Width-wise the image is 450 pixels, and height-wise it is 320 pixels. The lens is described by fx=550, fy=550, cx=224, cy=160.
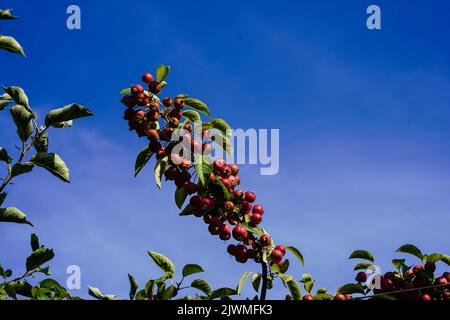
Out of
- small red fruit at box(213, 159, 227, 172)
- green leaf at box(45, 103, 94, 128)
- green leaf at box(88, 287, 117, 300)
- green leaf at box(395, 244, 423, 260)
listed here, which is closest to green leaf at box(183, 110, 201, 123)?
small red fruit at box(213, 159, 227, 172)

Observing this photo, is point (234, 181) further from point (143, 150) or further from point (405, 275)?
point (405, 275)

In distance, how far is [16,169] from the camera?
3768mm

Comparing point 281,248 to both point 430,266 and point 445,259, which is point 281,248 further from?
point 445,259

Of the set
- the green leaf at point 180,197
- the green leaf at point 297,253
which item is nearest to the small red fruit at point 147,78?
the green leaf at point 180,197

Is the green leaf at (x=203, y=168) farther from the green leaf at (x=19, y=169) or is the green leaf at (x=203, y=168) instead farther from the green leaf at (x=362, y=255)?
the green leaf at (x=362, y=255)

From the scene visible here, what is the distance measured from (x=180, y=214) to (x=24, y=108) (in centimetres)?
149

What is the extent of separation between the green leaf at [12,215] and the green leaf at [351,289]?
102 inches

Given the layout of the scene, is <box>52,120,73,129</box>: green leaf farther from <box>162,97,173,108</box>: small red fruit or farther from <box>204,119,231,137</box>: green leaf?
<box>204,119,231,137</box>: green leaf

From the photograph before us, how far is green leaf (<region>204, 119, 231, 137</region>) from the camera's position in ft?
14.8

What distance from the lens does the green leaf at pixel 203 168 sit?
12.9 ft

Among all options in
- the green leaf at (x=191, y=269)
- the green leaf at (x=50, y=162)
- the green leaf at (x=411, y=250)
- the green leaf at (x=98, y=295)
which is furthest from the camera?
the green leaf at (x=411, y=250)

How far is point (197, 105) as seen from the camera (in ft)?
15.2

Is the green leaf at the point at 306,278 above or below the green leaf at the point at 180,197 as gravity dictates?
below
